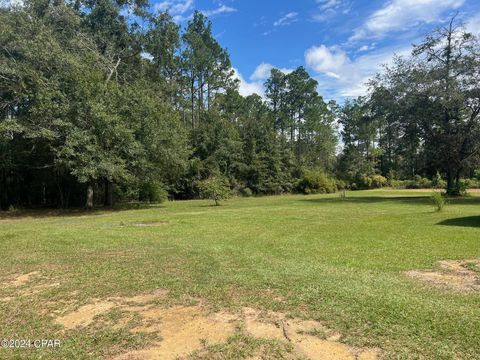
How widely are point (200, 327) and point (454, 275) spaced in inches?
170

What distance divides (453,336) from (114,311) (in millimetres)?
3731

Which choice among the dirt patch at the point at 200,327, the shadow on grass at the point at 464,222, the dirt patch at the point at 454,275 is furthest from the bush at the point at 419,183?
the dirt patch at the point at 200,327

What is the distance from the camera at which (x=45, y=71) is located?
1848cm

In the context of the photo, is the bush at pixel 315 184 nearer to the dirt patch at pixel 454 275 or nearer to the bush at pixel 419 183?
the bush at pixel 419 183

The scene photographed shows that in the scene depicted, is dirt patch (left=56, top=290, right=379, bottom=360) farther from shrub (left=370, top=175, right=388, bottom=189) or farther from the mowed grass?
shrub (left=370, top=175, right=388, bottom=189)

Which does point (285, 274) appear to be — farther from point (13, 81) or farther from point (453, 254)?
point (13, 81)

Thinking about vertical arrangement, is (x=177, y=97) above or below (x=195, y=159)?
above

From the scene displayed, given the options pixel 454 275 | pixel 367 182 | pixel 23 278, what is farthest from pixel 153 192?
pixel 367 182

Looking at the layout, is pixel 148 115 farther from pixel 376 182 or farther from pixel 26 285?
pixel 376 182

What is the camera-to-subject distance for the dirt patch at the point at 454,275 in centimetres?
521

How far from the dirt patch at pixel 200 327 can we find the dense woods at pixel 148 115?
510 inches

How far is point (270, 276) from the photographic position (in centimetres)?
571

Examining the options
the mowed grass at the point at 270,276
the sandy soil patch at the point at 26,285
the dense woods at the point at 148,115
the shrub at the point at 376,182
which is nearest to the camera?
the mowed grass at the point at 270,276

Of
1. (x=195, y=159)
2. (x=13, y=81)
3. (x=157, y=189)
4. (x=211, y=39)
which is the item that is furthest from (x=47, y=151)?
(x=211, y=39)
